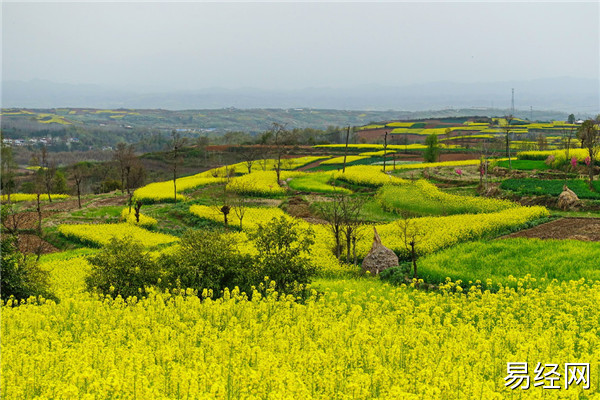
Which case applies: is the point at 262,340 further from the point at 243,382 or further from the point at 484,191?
the point at 484,191

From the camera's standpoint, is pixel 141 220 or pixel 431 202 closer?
pixel 141 220

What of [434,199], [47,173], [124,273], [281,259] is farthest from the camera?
[47,173]

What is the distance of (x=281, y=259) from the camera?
2119 cm

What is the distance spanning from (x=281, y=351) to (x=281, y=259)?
9.98 meters

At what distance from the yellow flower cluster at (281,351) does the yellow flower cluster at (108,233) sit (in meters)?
20.3

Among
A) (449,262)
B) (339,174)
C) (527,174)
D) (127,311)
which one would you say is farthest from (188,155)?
(127,311)

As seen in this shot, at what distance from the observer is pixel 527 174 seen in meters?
51.8

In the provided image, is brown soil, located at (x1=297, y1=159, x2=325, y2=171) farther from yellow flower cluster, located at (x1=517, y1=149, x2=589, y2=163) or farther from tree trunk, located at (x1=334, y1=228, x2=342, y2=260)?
tree trunk, located at (x1=334, y1=228, x2=342, y2=260)

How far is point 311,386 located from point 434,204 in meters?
35.6

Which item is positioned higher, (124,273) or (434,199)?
(434,199)

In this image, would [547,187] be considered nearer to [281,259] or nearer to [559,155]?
[559,155]

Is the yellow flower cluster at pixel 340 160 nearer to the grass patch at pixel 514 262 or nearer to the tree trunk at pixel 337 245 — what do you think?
the tree trunk at pixel 337 245

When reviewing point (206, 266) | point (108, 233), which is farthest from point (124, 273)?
point (108, 233)

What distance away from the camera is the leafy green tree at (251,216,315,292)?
2089cm
